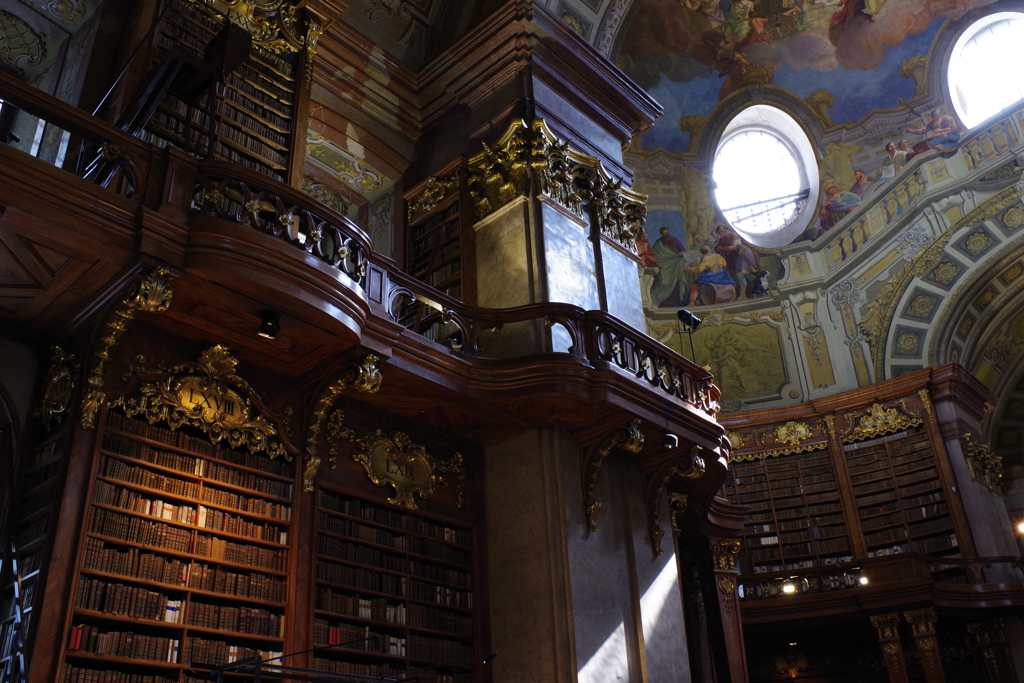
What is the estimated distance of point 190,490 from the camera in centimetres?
636

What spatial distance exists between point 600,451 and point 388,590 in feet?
6.92

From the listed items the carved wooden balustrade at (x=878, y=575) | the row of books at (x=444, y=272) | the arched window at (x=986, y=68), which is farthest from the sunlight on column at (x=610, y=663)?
the arched window at (x=986, y=68)

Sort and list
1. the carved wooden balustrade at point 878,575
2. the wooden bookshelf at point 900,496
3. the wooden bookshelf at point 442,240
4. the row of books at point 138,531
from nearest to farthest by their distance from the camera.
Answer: the row of books at point 138,531
the wooden bookshelf at point 442,240
the carved wooden balustrade at point 878,575
the wooden bookshelf at point 900,496

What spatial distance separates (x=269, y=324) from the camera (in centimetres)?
620

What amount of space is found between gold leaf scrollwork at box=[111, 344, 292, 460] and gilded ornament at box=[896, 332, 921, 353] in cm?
1151

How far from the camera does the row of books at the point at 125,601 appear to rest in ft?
18.4

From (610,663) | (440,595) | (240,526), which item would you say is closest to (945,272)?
(610,663)

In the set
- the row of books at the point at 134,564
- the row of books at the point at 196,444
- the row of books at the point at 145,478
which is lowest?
the row of books at the point at 134,564

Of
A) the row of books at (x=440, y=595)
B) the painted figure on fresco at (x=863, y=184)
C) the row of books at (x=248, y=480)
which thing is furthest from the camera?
the painted figure on fresco at (x=863, y=184)

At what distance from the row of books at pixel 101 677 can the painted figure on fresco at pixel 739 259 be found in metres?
13.0

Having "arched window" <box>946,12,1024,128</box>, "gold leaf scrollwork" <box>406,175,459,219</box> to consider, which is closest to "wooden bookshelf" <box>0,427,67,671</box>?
"gold leaf scrollwork" <box>406,175,459,219</box>

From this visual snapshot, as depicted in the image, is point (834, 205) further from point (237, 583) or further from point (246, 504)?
point (237, 583)

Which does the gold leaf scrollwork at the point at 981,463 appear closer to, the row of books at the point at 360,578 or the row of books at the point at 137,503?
the row of books at the point at 360,578

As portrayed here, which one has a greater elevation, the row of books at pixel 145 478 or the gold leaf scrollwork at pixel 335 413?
the gold leaf scrollwork at pixel 335 413
